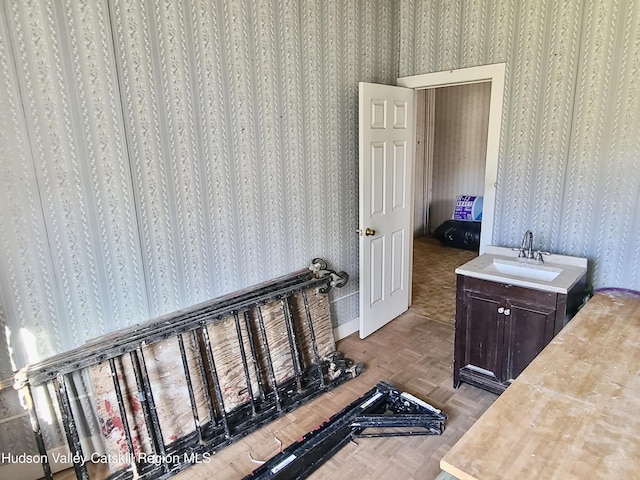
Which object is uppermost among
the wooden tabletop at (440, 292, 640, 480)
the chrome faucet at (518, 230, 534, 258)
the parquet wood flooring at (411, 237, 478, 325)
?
the chrome faucet at (518, 230, 534, 258)

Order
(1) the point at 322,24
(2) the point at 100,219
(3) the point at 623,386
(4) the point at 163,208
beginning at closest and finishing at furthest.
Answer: (3) the point at 623,386 < (2) the point at 100,219 < (4) the point at 163,208 < (1) the point at 322,24

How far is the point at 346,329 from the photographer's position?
3.38 meters

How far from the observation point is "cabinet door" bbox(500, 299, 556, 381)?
224 cm

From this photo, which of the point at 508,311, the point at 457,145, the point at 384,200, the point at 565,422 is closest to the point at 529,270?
the point at 508,311

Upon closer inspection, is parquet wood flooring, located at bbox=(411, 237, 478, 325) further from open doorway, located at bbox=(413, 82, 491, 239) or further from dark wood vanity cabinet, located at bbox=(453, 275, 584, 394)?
dark wood vanity cabinet, located at bbox=(453, 275, 584, 394)

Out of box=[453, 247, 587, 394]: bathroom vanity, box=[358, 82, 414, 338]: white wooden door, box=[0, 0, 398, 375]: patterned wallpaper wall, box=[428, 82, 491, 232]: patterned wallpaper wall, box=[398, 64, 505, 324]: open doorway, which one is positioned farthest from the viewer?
box=[428, 82, 491, 232]: patterned wallpaper wall

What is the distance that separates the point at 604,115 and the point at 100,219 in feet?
9.71

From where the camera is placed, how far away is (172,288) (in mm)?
2283

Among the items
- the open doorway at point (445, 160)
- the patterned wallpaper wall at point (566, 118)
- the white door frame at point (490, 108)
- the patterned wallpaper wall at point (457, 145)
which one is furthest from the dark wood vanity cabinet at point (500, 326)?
the patterned wallpaper wall at point (457, 145)

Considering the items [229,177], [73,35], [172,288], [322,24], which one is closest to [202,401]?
[172,288]

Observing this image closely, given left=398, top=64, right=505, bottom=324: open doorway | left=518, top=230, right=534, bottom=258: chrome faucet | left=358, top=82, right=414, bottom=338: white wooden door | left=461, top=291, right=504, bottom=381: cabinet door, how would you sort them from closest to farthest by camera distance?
left=461, top=291, right=504, bottom=381: cabinet door < left=518, top=230, right=534, bottom=258: chrome faucet < left=358, top=82, right=414, bottom=338: white wooden door < left=398, top=64, right=505, bottom=324: open doorway

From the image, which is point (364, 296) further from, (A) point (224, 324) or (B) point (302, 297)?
(A) point (224, 324)

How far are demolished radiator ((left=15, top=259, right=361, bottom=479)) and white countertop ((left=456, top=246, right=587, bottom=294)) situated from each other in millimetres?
1072

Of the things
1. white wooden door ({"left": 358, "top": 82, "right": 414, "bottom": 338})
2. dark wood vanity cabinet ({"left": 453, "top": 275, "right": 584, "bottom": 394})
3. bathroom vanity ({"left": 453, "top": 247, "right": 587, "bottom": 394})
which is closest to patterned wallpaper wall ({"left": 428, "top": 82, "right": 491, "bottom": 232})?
white wooden door ({"left": 358, "top": 82, "right": 414, "bottom": 338})
